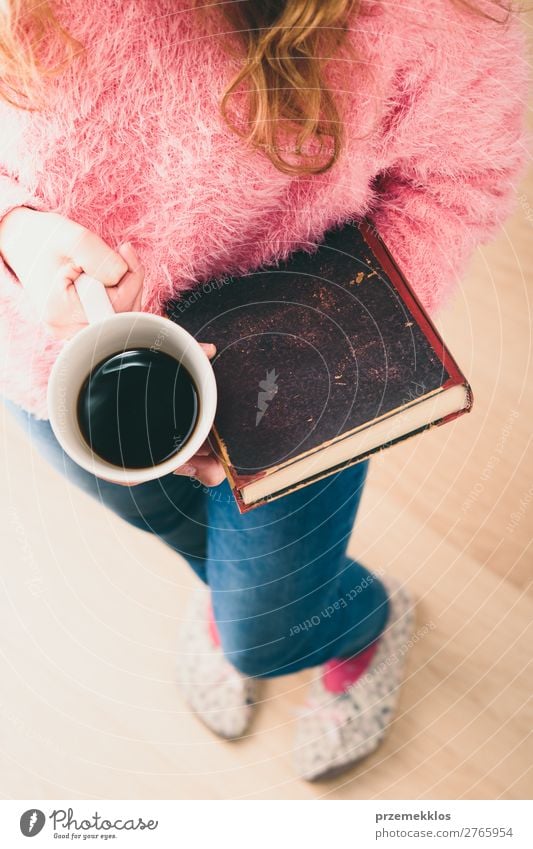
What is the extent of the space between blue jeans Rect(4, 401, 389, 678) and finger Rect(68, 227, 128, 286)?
0.13 metres

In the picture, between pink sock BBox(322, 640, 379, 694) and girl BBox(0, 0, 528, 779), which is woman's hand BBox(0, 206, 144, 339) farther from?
pink sock BBox(322, 640, 379, 694)

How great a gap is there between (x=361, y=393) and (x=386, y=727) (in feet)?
1.31

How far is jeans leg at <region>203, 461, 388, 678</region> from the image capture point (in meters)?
0.41

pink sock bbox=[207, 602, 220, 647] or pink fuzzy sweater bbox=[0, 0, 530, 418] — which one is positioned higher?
pink fuzzy sweater bbox=[0, 0, 530, 418]

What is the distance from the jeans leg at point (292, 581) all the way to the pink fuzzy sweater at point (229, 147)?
15cm

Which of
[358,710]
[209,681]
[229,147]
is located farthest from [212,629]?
[229,147]

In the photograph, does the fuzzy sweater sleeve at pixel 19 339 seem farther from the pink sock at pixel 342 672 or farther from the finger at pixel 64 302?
the pink sock at pixel 342 672

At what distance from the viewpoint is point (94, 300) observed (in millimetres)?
305

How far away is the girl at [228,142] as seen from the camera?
298mm

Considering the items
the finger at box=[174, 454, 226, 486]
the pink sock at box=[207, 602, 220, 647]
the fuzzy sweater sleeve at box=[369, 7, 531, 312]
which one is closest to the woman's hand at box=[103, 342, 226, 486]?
the finger at box=[174, 454, 226, 486]

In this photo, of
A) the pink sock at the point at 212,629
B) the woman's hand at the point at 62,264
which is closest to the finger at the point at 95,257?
the woman's hand at the point at 62,264

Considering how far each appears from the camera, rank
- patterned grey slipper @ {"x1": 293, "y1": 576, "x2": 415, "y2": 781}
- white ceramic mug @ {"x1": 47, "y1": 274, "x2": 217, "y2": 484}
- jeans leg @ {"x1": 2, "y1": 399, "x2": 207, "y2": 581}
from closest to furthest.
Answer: white ceramic mug @ {"x1": 47, "y1": 274, "x2": 217, "y2": 484}
jeans leg @ {"x1": 2, "y1": 399, "x2": 207, "y2": 581}
patterned grey slipper @ {"x1": 293, "y1": 576, "x2": 415, "y2": 781}

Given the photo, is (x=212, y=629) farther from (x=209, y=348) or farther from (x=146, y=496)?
(x=209, y=348)
